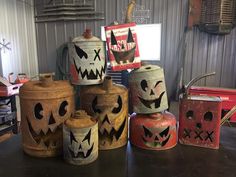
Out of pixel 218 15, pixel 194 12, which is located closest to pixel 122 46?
pixel 218 15

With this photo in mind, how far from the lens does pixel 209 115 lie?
38.0 inches

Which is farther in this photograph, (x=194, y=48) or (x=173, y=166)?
(x=194, y=48)

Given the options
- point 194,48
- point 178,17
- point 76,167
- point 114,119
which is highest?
point 178,17

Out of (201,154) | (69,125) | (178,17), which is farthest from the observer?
(178,17)

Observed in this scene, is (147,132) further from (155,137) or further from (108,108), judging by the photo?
(108,108)

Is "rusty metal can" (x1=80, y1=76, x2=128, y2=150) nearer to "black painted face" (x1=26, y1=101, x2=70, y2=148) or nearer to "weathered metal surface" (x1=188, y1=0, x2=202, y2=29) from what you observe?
"black painted face" (x1=26, y1=101, x2=70, y2=148)

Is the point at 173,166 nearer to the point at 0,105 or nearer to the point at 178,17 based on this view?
the point at 0,105

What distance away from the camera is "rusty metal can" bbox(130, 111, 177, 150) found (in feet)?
3.14

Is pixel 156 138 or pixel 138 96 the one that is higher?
pixel 138 96

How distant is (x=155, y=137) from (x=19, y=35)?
10.4 feet

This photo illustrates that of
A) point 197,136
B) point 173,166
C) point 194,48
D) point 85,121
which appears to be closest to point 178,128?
point 197,136

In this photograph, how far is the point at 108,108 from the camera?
0.95 meters

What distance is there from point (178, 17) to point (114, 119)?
2.65 m

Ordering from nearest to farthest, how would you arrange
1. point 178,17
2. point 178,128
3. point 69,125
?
point 69,125, point 178,128, point 178,17
